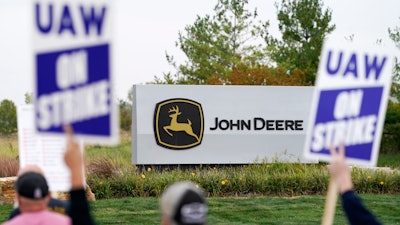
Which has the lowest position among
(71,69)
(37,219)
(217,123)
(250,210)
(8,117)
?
(8,117)

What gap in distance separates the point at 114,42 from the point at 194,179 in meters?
14.0

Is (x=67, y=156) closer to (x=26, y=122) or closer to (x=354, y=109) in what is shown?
(x=354, y=109)

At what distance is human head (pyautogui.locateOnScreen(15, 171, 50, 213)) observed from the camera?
13.2ft

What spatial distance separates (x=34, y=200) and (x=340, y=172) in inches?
56.0

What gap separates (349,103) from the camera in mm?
4555

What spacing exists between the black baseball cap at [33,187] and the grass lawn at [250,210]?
9399 millimetres

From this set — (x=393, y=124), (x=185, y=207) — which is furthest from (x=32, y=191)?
(x=393, y=124)

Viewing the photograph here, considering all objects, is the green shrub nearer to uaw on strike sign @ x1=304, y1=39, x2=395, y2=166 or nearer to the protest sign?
the protest sign

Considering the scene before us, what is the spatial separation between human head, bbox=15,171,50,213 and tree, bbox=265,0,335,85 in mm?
38818

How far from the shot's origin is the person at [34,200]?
4.03m

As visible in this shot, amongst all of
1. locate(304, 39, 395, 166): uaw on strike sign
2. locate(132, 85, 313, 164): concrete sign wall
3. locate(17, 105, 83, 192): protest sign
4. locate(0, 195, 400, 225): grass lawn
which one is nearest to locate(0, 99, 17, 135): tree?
locate(132, 85, 313, 164): concrete sign wall

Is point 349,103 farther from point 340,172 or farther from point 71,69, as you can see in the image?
point 71,69

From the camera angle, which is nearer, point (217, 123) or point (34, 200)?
point (34, 200)

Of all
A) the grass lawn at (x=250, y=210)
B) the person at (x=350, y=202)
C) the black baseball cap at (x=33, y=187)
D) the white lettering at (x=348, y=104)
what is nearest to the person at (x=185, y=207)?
the person at (x=350, y=202)
